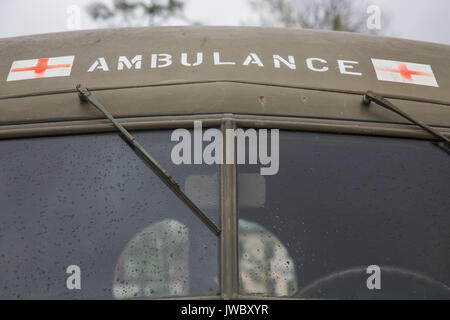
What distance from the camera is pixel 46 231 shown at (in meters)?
2.57

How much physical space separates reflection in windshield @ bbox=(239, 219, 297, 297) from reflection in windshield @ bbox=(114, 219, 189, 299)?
199mm

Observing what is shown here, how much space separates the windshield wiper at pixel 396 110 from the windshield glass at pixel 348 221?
6cm

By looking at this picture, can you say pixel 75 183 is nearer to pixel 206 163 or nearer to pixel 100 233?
pixel 100 233

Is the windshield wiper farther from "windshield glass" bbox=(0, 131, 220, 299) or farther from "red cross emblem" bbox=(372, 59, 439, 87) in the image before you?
"windshield glass" bbox=(0, 131, 220, 299)

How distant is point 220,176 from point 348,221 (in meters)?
0.50

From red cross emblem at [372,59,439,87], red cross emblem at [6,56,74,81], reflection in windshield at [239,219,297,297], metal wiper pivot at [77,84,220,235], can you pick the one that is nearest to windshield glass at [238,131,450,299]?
reflection in windshield at [239,219,297,297]

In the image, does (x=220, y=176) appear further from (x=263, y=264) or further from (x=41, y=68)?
(x=41, y=68)

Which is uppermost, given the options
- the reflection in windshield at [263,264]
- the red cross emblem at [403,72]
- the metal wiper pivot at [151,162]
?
the red cross emblem at [403,72]

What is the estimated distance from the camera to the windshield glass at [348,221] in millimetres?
2504

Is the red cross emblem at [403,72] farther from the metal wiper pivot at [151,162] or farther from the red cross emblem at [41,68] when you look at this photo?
the red cross emblem at [41,68]

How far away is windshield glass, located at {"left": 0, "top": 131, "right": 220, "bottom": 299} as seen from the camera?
246cm

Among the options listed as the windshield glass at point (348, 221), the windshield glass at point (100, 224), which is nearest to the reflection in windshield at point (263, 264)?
the windshield glass at point (348, 221)
